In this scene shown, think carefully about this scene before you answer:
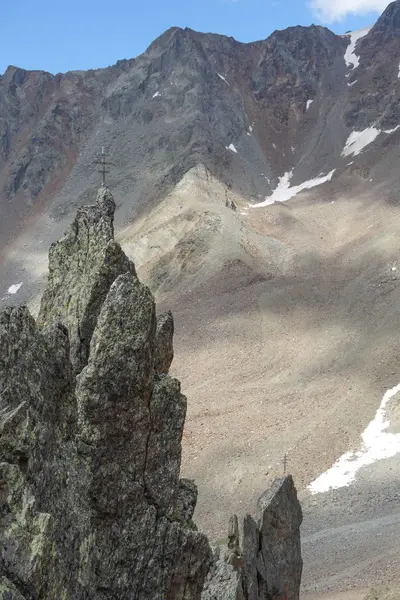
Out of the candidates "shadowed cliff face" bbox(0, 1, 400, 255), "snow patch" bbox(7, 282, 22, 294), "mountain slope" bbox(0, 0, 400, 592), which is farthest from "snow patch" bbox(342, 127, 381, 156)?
"snow patch" bbox(7, 282, 22, 294)

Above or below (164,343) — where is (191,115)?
above

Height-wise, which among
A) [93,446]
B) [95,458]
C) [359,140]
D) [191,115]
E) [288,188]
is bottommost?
[95,458]

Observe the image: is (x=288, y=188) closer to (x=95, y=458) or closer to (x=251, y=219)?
(x=251, y=219)

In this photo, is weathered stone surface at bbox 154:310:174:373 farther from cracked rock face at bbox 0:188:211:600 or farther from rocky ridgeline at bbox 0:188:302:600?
cracked rock face at bbox 0:188:211:600

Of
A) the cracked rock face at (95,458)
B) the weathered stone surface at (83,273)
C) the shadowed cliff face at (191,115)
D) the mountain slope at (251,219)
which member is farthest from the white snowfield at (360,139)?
the cracked rock face at (95,458)

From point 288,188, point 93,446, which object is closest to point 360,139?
point 288,188

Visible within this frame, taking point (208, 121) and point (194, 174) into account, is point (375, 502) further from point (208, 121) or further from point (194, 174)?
point (208, 121)
